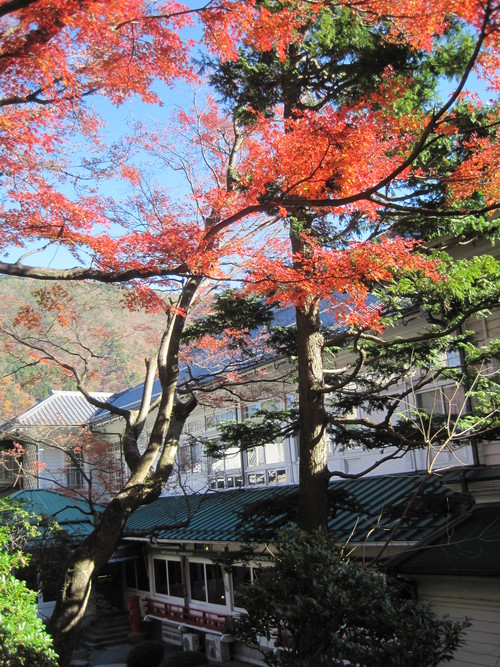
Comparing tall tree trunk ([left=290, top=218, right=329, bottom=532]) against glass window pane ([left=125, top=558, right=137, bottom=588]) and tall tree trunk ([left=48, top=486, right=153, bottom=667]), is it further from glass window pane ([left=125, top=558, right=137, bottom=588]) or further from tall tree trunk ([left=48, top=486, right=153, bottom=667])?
glass window pane ([left=125, top=558, right=137, bottom=588])

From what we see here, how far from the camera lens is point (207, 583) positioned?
17781 millimetres

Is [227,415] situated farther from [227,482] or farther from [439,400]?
[439,400]

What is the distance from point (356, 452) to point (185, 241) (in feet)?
25.8

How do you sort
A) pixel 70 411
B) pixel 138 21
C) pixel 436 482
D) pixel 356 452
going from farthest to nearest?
pixel 70 411, pixel 356 452, pixel 436 482, pixel 138 21

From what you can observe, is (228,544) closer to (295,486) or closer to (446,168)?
(295,486)

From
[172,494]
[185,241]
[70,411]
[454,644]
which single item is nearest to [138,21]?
[185,241]

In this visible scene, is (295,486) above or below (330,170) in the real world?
below

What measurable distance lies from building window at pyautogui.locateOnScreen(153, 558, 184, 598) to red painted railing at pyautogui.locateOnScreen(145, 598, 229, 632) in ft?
1.37

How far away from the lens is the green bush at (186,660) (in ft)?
46.9

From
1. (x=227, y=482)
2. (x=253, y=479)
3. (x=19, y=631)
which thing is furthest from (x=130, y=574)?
(x=19, y=631)

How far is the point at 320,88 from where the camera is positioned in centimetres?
1012

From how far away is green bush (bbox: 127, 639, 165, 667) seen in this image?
1554 centimetres

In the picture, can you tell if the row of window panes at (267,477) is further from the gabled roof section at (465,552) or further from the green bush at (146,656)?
the gabled roof section at (465,552)

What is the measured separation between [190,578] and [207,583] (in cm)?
116
